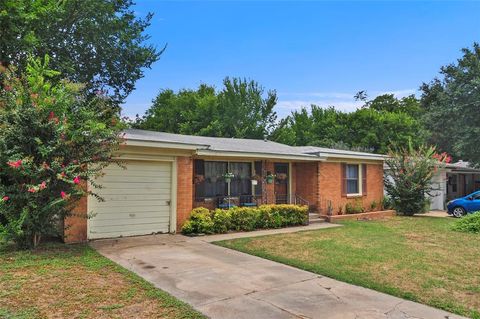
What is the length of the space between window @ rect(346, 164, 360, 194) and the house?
0.05 m

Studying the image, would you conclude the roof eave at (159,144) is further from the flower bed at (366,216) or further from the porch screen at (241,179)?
the flower bed at (366,216)

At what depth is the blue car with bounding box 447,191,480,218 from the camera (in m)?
17.4

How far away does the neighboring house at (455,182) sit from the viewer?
22859 millimetres

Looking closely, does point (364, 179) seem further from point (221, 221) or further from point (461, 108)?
point (461, 108)

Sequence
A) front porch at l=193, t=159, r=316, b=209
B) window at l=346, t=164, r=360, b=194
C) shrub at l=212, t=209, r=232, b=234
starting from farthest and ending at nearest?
window at l=346, t=164, r=360, b=194
front porch at l=193, t=159, r=316, b=209
shrub at l=212, t=209, r=232, b=234

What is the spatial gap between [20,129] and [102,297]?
4.30m

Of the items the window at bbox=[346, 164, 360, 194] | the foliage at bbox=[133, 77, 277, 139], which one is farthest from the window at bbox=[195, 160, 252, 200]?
the foliage at bbox=[133, 77, 277, 139]

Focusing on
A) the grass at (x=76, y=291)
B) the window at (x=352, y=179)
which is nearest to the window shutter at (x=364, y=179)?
the window at (x=352, y=179)

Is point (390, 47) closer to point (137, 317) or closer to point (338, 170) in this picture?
point (338, 170)

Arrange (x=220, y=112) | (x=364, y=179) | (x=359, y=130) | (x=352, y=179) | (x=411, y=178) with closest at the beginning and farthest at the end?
(x=352, y=179), (x=364, y=179), (x=411, y=178), (x=359, y=130), (x=220, y=112)

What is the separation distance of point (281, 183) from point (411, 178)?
6.74 meters

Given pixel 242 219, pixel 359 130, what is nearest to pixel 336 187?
pixel 242 219

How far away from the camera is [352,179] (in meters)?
17.0

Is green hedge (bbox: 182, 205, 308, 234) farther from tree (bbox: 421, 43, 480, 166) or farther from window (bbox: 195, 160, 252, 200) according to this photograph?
tree (bbox: 421, 43, 480, 166)
